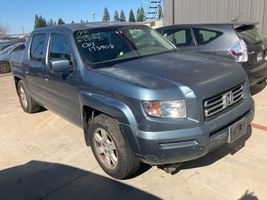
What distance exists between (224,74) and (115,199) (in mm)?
1840

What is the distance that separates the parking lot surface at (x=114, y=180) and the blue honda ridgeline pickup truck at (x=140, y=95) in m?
0.26

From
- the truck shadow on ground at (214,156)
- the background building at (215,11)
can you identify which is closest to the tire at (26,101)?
the truck shadow on ground at (214,156)

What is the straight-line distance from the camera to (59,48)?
15.6 feet

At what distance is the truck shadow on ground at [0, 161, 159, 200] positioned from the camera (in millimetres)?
3613

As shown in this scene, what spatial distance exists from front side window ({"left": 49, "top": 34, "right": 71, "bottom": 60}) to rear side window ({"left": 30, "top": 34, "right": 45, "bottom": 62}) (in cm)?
42

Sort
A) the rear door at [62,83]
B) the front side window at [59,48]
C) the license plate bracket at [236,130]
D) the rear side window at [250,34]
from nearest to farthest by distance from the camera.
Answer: the license plate bracket at [236,130] → the rear door at [62,83] → the front side window at [59,48] → the rear side window at [250,34]

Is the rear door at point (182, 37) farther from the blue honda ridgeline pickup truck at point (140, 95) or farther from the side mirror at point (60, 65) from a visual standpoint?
the side mirror at point (60, 65)

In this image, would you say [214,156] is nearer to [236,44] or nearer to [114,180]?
[114,180]

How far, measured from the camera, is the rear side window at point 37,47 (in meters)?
5.44

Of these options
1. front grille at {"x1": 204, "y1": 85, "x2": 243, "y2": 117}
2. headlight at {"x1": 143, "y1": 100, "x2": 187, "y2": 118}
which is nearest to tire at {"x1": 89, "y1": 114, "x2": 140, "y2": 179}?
headlight at {"x1": 143, "y1": 100, "x2": 187, "y2": 118}

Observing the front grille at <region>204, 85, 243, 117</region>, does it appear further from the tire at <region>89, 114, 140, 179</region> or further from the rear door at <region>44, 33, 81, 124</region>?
the rear door at <region>44, 33, 81, 124</region>

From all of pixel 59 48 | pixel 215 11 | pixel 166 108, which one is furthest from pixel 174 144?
pixel 215 11

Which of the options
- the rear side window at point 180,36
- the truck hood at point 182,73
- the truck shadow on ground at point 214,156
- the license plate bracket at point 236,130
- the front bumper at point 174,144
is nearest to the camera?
the front bumper at point 174,144

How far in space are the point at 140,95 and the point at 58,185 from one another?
161 centimetres
